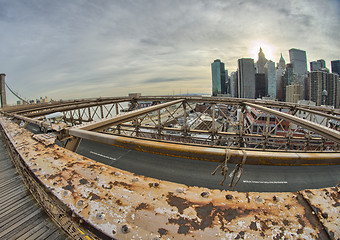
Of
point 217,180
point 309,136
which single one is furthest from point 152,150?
point 309,136

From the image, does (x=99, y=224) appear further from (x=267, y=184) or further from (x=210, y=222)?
(x=267, y=184)

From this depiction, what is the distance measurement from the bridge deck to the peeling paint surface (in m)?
0.73

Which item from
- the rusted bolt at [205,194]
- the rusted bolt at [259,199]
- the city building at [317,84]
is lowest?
the rusted bolt at [259,199]

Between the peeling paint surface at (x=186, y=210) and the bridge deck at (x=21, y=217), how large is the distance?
2.39 ft

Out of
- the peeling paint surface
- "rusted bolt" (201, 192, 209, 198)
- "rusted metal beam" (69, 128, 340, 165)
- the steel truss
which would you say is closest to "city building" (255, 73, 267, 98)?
the steel truss

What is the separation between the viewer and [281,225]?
1213 mm

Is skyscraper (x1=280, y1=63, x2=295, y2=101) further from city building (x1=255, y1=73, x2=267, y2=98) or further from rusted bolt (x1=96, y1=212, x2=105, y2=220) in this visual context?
rusted bolt (x1=96, y1=212, x2=105, y2=220)

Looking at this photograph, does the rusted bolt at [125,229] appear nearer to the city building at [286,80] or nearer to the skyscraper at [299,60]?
the city building at [286,80]

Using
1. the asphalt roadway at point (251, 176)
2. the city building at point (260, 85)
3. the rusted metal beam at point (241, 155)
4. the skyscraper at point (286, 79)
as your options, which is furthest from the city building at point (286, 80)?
the rusted metal beam at point (241, 155)

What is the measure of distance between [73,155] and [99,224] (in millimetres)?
1768

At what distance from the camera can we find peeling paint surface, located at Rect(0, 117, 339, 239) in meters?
1.15

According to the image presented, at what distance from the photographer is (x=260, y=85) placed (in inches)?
4815

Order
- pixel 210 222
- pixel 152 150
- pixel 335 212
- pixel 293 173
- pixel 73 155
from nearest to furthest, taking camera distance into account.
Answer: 1. pixel 210 222
2. pixel 335 212
3. pixel 152 150
4. pixel 73 155
5. pixel 293 173

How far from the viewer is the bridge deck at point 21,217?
190 cm
